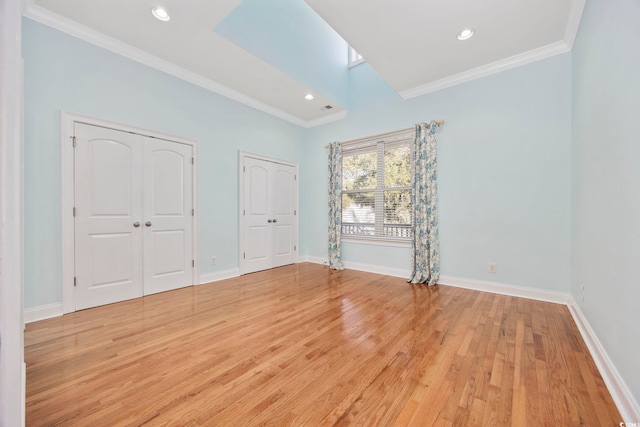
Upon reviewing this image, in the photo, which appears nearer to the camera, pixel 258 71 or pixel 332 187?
pixel 258 71

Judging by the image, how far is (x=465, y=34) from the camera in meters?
2.87

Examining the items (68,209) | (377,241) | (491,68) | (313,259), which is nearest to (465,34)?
(491,68)

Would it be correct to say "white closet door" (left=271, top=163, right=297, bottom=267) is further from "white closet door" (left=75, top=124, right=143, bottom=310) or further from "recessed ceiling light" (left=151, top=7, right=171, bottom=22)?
"recessed ceiling light" (left=151, top=7, right=171, bottom=22)

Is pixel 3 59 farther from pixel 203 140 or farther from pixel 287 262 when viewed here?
pixel 287 262

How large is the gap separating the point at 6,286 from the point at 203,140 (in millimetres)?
3355

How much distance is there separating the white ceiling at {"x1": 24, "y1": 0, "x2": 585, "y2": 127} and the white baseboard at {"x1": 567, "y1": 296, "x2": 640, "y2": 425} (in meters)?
2.94

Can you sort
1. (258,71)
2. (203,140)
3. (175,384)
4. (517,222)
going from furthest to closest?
(203,140) < (258,71) < (517,222) < (175,384)

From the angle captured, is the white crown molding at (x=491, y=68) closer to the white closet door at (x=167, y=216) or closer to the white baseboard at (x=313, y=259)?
the white baseboard at (x=313, y=259)

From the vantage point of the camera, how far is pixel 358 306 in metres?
2.91

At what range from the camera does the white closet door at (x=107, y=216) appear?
278cm

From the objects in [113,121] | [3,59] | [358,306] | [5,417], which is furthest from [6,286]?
[113,121]

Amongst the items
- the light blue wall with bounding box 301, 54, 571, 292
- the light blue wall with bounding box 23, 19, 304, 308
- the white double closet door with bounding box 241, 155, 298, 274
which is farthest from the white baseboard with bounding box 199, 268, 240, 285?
the light blue wall with bounding box 301, 54, 571, 292

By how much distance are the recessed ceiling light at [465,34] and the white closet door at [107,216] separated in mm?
3980

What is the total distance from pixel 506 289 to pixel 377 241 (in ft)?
6.23
